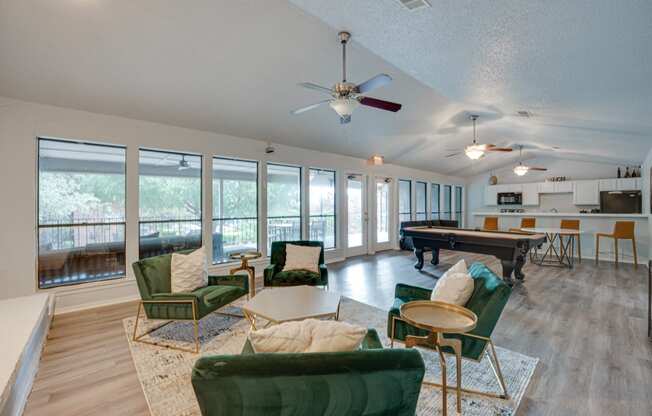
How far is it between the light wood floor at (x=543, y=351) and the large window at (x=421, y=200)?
483 centimetres

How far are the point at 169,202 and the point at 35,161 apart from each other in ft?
5.28

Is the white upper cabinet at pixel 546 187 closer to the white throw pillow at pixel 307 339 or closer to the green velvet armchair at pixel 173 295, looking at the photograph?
the green velvet armchair at pixel 173 295

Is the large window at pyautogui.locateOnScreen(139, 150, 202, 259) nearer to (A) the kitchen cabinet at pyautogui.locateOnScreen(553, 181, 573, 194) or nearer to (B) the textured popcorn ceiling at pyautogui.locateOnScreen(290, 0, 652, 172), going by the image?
(B) the textured popcorn ceiling at pyautogui.locateOnScreen(290, 0, 652, 172)

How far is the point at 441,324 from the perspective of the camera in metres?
1.77

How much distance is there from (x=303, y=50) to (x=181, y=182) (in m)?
2.97

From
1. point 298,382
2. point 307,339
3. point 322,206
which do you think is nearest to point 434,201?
point 322,206

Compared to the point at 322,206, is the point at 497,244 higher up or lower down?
lower down

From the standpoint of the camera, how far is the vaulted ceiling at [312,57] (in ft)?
7.04

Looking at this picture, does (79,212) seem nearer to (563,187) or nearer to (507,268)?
(507,268)

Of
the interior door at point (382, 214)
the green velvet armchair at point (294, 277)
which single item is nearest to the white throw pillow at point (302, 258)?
the green velvet armchair at point (294, 277)

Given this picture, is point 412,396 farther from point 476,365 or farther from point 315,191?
point 315,191

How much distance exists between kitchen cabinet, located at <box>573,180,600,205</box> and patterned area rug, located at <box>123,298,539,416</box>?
8.11m

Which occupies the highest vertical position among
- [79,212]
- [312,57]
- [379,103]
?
[312,57]

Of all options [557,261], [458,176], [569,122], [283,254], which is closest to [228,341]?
[283,254]
